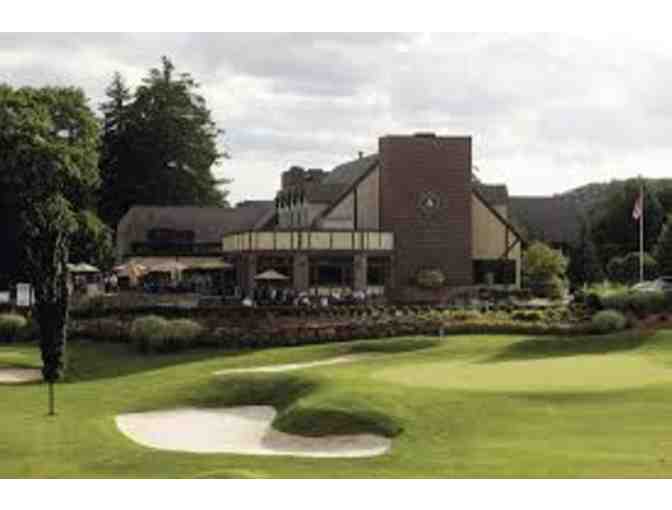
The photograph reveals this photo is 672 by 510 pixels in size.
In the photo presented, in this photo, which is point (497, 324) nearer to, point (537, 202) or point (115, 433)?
point (115, 433)

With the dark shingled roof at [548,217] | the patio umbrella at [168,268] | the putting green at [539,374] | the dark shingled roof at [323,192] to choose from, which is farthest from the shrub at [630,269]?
the putting green at [539,374]

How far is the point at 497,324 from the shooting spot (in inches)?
2085

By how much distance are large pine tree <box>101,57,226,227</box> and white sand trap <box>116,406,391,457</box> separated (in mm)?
76021

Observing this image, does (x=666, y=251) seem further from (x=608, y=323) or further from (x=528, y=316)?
(x=608, y=323)

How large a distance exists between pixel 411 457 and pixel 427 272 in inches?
1680

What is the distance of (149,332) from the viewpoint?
55.1 meters

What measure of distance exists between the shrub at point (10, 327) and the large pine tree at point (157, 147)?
4945 cm

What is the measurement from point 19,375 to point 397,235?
27.0m

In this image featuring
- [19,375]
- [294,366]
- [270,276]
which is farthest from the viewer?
[270,276]

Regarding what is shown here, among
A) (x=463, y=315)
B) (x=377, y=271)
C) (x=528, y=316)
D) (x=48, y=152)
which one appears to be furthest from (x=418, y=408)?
(x=48, y=152)

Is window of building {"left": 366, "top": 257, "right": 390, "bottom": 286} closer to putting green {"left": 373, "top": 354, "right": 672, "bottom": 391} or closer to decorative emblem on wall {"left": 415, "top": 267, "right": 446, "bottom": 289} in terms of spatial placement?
decorative emblem on wall {"left": 415, "top": 267, "right": 446, "bottom": 289}

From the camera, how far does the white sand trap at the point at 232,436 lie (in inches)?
1228

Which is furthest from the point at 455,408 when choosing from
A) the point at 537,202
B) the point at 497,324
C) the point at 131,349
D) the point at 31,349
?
the point at 537,202

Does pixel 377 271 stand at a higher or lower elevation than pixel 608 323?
higher
